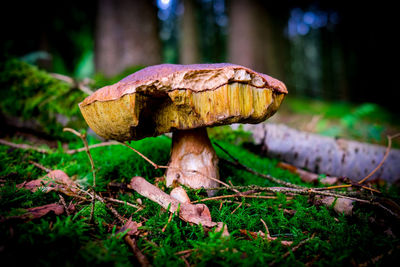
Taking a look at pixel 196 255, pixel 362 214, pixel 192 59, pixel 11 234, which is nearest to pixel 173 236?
pixel 196 255

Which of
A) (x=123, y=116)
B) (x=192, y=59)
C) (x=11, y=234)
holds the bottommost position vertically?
(x=11, y=234)

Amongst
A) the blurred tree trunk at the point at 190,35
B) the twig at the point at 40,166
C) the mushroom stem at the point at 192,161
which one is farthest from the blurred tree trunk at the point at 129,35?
the blurred tree trunk at the point at 190,35

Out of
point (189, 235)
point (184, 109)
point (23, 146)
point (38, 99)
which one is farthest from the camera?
point (38, 99)

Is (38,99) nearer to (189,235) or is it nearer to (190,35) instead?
(189,235)

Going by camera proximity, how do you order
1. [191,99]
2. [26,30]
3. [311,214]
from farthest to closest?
[26,30]
[311,214]
[191,99]

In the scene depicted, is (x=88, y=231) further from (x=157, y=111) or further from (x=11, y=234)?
(x=157, y=111)

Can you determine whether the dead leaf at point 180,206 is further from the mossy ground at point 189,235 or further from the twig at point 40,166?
the twig at point 40,166

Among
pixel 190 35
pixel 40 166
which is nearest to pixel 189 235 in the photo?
pixel 40 166
